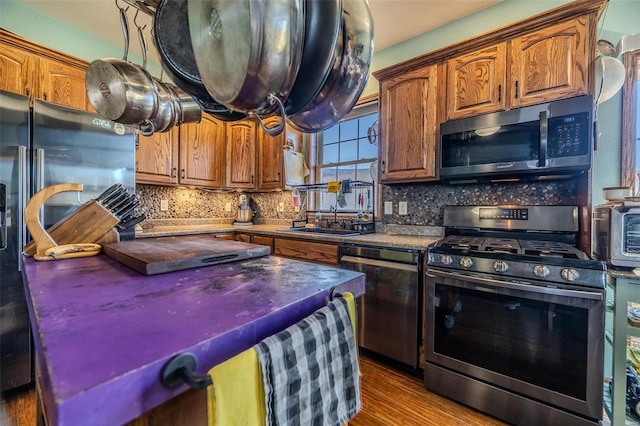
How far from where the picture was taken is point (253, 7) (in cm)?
61

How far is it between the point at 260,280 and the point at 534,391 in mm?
1622

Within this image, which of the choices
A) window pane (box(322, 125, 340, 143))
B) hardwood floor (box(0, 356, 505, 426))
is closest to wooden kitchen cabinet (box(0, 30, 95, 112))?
hardwood floor (box(0, 356, 505, 426))

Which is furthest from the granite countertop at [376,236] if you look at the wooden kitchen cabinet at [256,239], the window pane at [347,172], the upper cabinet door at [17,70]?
the upper cabinet door at [17,70]

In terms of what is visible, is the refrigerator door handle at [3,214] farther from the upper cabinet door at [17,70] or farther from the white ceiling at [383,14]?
the white ceiling at [383,14]

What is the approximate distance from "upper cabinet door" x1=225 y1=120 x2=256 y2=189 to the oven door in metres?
2.46

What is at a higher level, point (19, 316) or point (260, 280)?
point (260, 280)

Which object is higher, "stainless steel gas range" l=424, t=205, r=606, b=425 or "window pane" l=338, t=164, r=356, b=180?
"window pane" l=338, t=164, r=356, b=180

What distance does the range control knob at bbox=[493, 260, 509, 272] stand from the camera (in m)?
1.53

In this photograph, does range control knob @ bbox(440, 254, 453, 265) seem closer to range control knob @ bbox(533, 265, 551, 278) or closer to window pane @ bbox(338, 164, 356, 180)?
range control knob @ bbox(533, 265, 551, 278)

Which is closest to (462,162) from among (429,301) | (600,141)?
(600,141)

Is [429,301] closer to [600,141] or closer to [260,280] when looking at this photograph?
[260,280]

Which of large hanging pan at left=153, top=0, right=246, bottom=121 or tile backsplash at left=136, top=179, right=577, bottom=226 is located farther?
tile backsplash at left=136, top=179, right=577, bottom=226

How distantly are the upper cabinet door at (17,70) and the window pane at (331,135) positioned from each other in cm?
253

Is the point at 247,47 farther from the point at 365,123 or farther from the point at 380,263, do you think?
the point at 365,123
